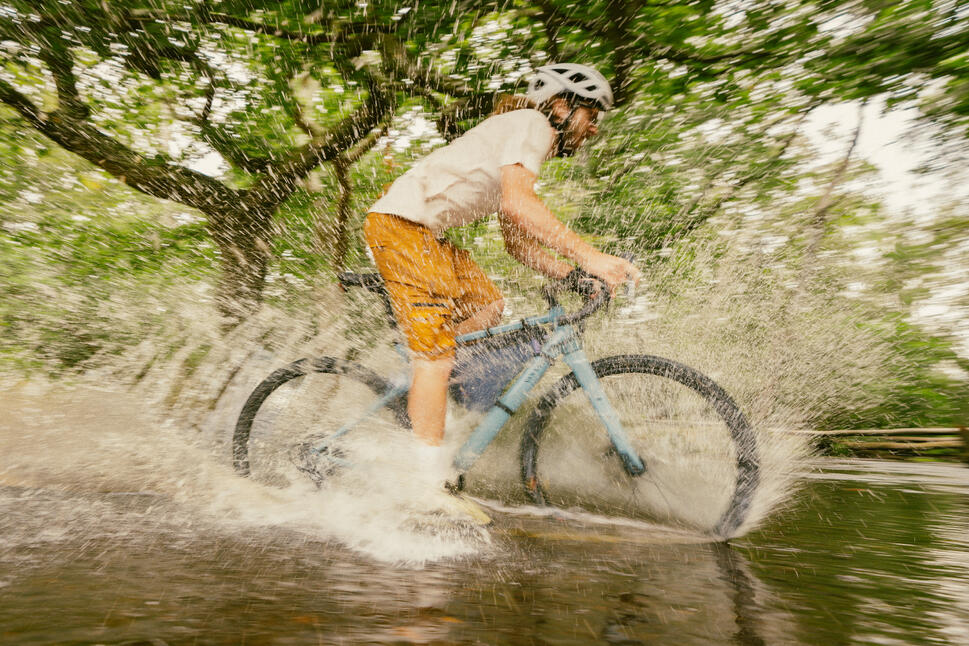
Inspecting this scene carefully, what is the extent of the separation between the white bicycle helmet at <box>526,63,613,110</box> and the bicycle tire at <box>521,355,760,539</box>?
122 centimetres

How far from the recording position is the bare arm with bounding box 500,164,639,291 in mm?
2361

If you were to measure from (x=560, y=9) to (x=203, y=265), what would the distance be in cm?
636

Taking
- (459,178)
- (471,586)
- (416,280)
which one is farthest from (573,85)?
(471,586)

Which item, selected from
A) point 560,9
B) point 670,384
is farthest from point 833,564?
point 560,9

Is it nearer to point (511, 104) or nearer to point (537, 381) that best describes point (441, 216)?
point (511, 104)

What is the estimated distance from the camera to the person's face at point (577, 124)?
2627mm

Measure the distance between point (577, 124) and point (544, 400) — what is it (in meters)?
1.33

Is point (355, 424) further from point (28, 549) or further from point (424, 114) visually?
point (424, 114)

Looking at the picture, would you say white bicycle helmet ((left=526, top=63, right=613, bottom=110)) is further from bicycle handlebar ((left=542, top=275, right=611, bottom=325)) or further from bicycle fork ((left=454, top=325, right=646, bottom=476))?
bicycle fork ((left=454, top=325, right=646, bottom=476))

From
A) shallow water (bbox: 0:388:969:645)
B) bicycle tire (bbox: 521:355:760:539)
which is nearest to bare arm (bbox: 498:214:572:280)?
bicycle tire (bbox: 521:355:760:539)

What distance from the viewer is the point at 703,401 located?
2.56 metres

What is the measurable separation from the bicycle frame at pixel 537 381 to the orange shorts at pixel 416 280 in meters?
0.23

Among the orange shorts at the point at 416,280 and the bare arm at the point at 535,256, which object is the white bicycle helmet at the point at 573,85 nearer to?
the bare arm at the point at 535,256

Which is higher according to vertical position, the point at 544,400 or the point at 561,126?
the point at 561,126
